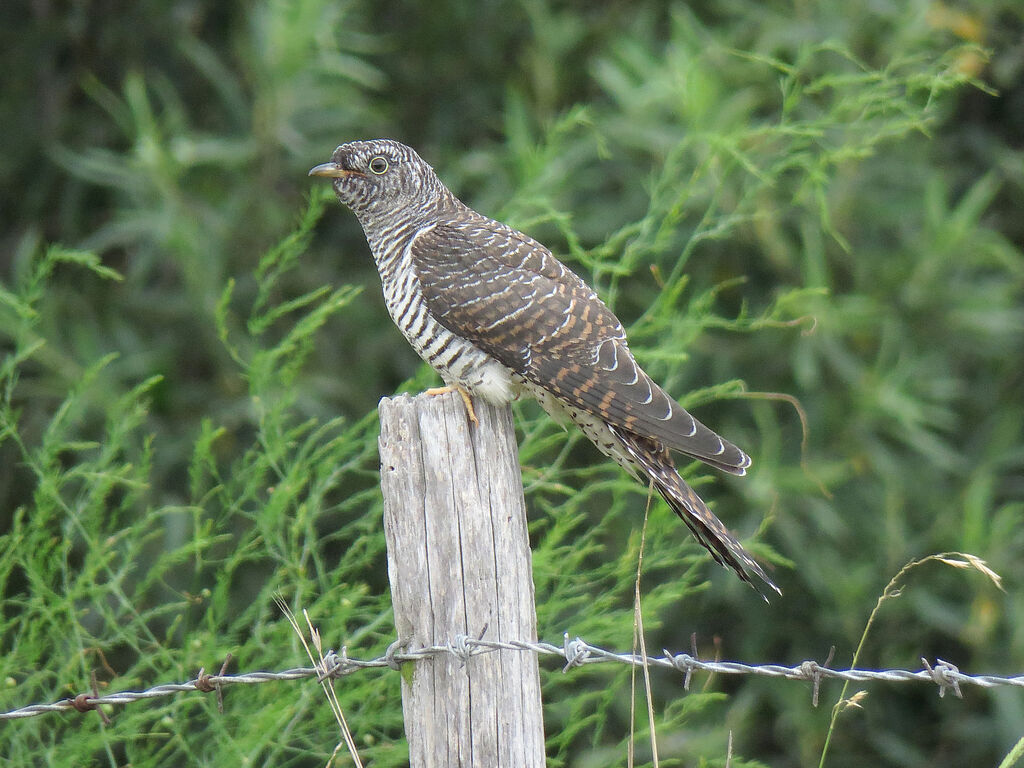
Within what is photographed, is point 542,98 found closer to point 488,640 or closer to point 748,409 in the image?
point 748,409

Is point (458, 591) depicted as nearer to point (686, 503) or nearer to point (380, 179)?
point (686, 503)

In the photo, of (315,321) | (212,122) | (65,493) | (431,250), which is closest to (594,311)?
(431,250)

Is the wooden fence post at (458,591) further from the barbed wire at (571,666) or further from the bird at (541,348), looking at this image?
the bird at (541,348)

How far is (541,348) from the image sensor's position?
307cm

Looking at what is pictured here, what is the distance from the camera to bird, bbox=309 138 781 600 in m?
2.88

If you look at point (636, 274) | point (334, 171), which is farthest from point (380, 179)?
point (636, 274)

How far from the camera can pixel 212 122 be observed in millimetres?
5426

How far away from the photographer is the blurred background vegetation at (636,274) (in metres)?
4.64

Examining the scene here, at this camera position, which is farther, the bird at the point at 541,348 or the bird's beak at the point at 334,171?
the bird's beak at the point at 334,171

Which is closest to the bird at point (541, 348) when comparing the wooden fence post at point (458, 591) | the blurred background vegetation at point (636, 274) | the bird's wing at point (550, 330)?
the bird's wing at point (550, 330)

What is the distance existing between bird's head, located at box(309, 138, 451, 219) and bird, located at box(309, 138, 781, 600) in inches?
10.9

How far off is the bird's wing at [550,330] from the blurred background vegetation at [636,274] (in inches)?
47.0

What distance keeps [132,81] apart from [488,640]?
3364 millimetres

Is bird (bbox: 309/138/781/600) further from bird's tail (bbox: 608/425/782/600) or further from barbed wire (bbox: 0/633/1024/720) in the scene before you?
barbed wire (bbox: 0/633/1024/720)
